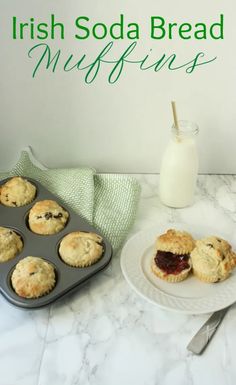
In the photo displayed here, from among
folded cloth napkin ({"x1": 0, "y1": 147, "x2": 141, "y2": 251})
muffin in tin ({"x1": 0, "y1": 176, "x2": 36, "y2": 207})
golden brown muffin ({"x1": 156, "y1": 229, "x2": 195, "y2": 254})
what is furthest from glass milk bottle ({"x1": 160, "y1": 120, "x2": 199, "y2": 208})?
muffin in tin ({"x1": 0, "y1": 176, "x2": 36, "y2": 207})

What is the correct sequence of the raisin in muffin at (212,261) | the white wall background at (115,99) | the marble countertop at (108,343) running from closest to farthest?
the marble countertop at (108,343) → the raisin in muffin at (212,261) → the white wall background at (115,99)

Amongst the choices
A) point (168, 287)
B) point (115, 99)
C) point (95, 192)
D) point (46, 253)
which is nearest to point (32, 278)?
point (46, 253)

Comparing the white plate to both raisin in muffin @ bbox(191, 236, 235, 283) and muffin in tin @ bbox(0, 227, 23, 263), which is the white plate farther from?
muffin in tin @ bbox(0, 227, 23, 263)

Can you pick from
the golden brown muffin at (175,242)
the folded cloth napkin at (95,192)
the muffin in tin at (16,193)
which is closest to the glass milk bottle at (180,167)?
the folded cloth napkin at (95,192)

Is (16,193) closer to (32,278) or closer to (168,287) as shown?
(32,278)

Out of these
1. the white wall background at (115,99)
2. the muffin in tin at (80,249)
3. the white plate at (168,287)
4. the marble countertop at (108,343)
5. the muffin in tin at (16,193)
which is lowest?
the marble countertop at (108,343)

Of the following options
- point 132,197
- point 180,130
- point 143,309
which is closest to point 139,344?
point 143,309

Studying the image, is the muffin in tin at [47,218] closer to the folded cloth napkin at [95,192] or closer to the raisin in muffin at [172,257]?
the folded cloth napkin at [95,192]

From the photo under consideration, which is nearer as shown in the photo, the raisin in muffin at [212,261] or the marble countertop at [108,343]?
the marble countertop at [108,343]
